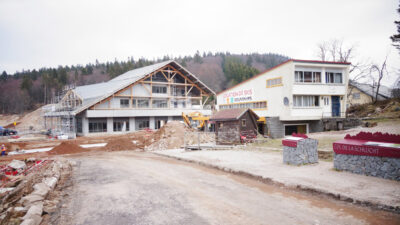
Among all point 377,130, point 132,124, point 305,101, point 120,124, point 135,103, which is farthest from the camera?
point 135,103

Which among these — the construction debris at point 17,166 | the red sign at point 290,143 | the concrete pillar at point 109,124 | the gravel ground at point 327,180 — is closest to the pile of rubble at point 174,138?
the construction debris at point 17,166

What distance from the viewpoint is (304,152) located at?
12812 millimetres

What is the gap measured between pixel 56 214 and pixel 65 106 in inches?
1711

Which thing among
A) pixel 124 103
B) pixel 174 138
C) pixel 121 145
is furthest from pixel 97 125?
pixel 174 138

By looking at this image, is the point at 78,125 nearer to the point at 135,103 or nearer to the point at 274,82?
the point at 135,103

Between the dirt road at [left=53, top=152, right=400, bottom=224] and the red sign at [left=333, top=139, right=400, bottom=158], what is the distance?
2.95 meters

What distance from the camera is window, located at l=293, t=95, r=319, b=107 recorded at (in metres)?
30.7

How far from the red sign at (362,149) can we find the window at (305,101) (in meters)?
20.8

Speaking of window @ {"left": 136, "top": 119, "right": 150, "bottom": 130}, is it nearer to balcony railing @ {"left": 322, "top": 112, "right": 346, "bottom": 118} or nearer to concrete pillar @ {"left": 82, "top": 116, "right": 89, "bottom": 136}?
concrete pillar @ {"left": 82, "top": 116, "right": 89, "bottom": 136}

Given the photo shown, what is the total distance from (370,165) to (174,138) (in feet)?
66.4

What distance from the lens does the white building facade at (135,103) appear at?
134 ft

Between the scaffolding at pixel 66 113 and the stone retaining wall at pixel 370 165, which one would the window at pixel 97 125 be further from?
the stone retaining wall at pixel 370 165

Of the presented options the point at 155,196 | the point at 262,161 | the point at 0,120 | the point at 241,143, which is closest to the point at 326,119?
the point at 241,143

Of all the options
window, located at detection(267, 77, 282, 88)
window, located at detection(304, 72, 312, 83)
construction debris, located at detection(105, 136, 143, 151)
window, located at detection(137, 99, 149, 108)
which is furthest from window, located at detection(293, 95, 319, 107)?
window, located at detection(137, 99, 149, 108)
